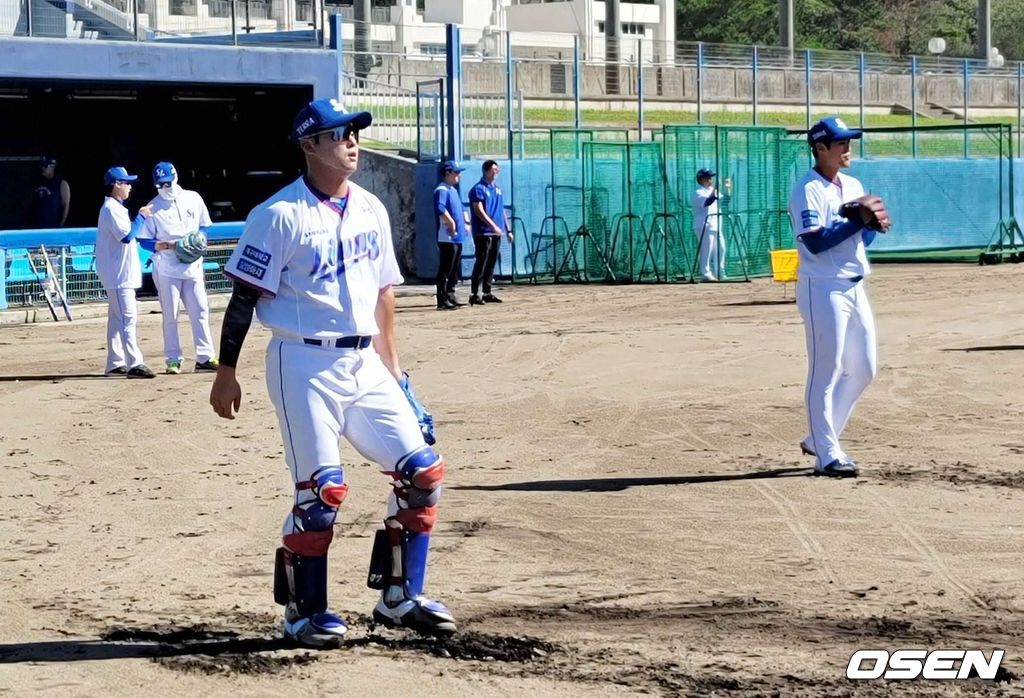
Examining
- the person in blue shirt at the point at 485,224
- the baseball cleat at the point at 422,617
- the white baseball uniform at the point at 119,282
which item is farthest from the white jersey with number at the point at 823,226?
the person in blue shirt at the point at 485,224

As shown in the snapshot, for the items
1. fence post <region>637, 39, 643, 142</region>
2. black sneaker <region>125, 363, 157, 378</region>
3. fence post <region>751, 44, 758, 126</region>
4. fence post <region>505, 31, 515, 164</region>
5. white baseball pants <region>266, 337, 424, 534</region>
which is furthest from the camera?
fence post <region>751, 44, 758, 126</region>

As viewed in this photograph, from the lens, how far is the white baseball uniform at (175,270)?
49.8 ft

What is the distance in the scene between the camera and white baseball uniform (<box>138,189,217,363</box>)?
1519 centimetres

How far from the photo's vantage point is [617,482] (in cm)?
966

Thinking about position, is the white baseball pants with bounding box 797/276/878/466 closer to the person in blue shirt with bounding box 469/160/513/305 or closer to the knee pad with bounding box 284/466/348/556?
the knee pad with bounding box 284/466/348/556

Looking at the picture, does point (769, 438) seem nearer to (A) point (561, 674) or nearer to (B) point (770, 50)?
(A) point (561, 674)

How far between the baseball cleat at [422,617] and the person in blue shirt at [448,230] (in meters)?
15.7

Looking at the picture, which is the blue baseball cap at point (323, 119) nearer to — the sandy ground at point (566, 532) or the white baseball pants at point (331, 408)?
the white baseball pants at point (331, 408)

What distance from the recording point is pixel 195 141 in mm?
30719

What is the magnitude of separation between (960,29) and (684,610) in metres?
77.2

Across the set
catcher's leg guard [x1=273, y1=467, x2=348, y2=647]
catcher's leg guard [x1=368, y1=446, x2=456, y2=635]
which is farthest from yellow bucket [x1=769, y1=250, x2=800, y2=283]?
catcher's leg guard [x1=273, y1=467, x2=348, y2=647]

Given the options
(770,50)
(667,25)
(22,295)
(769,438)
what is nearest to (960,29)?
(667,25)

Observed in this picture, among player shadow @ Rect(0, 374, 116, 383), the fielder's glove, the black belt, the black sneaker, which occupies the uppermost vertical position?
the black belt

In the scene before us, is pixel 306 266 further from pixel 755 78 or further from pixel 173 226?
pixel 755 78
